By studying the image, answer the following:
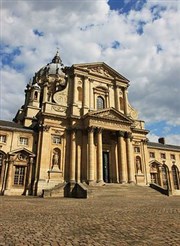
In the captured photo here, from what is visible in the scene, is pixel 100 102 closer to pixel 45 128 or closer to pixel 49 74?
pixel 45 128

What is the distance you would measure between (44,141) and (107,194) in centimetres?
1155

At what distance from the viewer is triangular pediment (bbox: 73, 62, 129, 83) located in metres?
36.5

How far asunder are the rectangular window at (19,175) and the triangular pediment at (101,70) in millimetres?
19047

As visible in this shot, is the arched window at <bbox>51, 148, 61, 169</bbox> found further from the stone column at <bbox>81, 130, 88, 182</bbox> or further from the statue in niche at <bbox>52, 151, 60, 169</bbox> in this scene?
the stone column at <bbox>81, 130, 88, 182</bbox>

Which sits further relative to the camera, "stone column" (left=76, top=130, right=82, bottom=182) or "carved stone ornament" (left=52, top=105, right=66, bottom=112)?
"carved stone ornament" (left=52, top=105, right=66, bottom=112)

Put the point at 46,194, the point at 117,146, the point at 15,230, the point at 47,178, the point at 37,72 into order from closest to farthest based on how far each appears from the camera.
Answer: the point at 15,230, the point at 46,194, the point at 47,178, the point at 117,146, the point at 37,72

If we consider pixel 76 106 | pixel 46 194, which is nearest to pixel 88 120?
pixel 76 106

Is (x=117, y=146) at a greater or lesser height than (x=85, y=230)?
greater

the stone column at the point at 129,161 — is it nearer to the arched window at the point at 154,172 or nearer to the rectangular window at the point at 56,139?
the arched window at the point at 154,172

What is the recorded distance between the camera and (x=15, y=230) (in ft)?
22.7

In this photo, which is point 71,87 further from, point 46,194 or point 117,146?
point 46,194

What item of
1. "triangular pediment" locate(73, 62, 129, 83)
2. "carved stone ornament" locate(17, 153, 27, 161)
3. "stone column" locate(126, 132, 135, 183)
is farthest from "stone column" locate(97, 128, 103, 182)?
"triangular pediment" locate(73, 62, 129, 83)

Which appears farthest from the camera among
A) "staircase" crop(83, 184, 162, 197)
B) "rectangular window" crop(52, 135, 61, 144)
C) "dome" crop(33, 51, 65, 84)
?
"dome" crop(33, 51, 65, 84)

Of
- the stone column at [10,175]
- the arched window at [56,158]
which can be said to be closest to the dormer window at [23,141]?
the stone column at [10,175]
